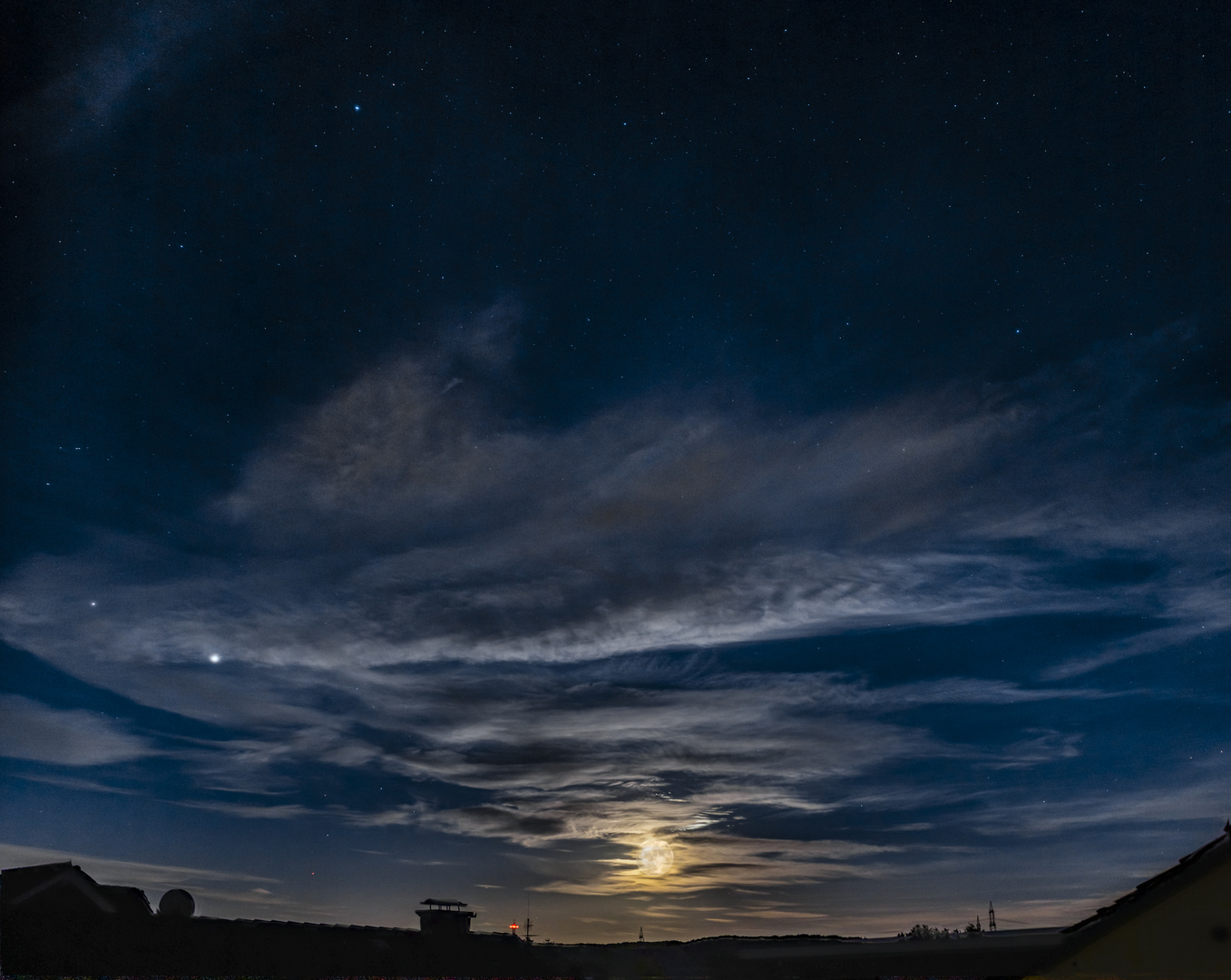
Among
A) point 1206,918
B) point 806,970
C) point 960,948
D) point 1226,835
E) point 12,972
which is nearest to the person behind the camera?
point 1226,835

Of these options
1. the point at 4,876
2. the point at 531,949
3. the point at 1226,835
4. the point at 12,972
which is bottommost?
Answer: the point at 531,949

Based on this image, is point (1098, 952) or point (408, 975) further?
point (408, 975)

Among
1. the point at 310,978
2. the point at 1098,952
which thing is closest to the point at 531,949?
the point at 310,978

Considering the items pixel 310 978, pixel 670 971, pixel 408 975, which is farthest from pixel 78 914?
pixel 670 971

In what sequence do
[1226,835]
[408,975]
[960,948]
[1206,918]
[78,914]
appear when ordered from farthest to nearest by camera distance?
1. [408,975]
2. [78,914]
3. [960,948]
4. [1206,918]
5. [1226,835]

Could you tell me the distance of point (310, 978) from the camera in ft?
112

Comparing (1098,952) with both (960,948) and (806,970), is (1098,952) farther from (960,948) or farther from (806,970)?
(806,970)

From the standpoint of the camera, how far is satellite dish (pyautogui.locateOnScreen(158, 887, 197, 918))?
1331 inches

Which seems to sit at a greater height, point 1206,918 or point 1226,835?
point 1226,835

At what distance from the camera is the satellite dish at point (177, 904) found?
111 ft

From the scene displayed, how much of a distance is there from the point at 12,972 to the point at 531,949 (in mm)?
23570

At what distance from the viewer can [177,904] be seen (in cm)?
3416

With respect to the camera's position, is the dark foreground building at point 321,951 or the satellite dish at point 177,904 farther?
the satellite dish at point 177,904

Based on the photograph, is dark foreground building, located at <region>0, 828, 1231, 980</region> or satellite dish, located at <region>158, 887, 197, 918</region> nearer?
dark foreground building, located at <region>0, 828, 1231, 980</region>
